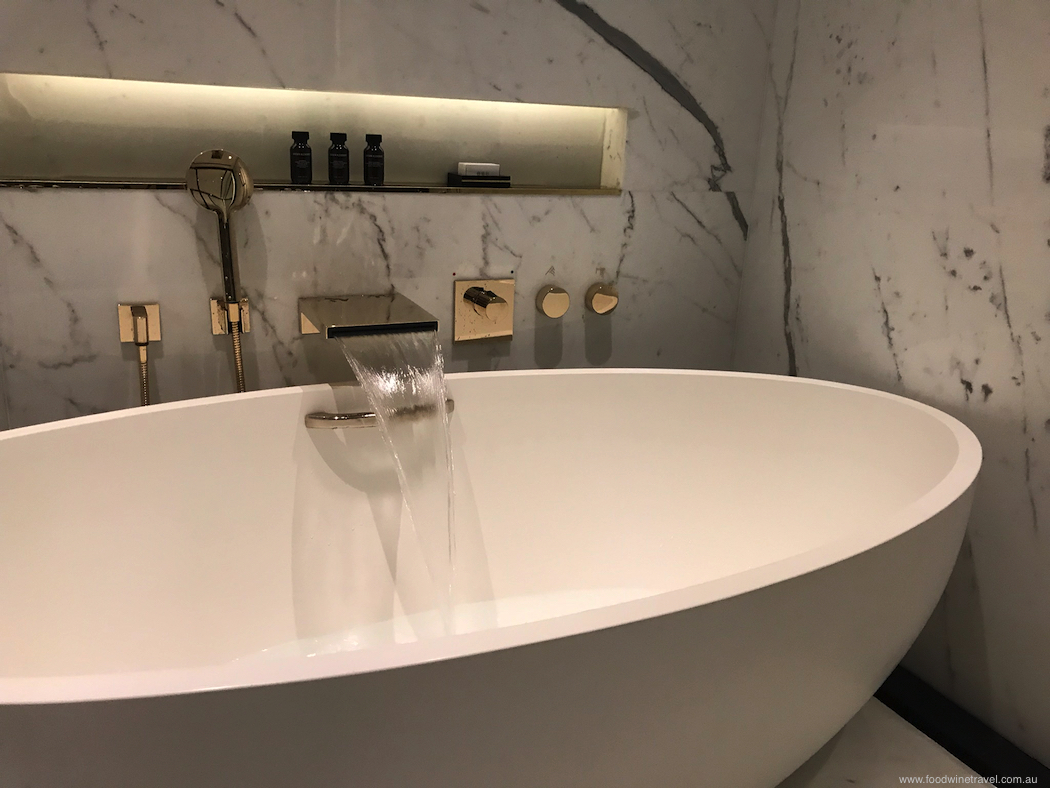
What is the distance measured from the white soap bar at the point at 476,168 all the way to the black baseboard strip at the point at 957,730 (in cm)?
134

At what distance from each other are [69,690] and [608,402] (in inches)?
43.6

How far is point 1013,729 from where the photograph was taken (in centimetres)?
139

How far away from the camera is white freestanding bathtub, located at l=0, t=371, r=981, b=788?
0.67 metres

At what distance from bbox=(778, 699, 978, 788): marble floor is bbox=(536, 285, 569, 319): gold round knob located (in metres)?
1.00

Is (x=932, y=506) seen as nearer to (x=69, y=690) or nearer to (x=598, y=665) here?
(x=598, y=665)

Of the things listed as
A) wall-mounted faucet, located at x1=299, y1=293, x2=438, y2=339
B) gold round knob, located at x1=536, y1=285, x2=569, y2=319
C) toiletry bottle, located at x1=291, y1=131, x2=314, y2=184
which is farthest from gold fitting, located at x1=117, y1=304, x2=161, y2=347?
gold round knob, located at x1=536, y1=285, x2=569, y2=319

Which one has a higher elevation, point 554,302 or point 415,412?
point 554,302

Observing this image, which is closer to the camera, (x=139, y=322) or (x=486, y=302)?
(x=139, y=322)

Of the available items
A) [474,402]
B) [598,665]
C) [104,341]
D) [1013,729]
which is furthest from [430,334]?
[1013,729]

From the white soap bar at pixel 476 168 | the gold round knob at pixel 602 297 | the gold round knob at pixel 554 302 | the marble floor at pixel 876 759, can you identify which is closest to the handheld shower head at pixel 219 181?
the white soap bar at pixel 476 168

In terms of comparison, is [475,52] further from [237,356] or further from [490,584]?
[490,584]

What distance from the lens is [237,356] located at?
1.42 meters

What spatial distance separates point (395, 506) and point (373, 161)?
694 mm

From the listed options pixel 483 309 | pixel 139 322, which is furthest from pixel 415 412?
pixel 139 322
